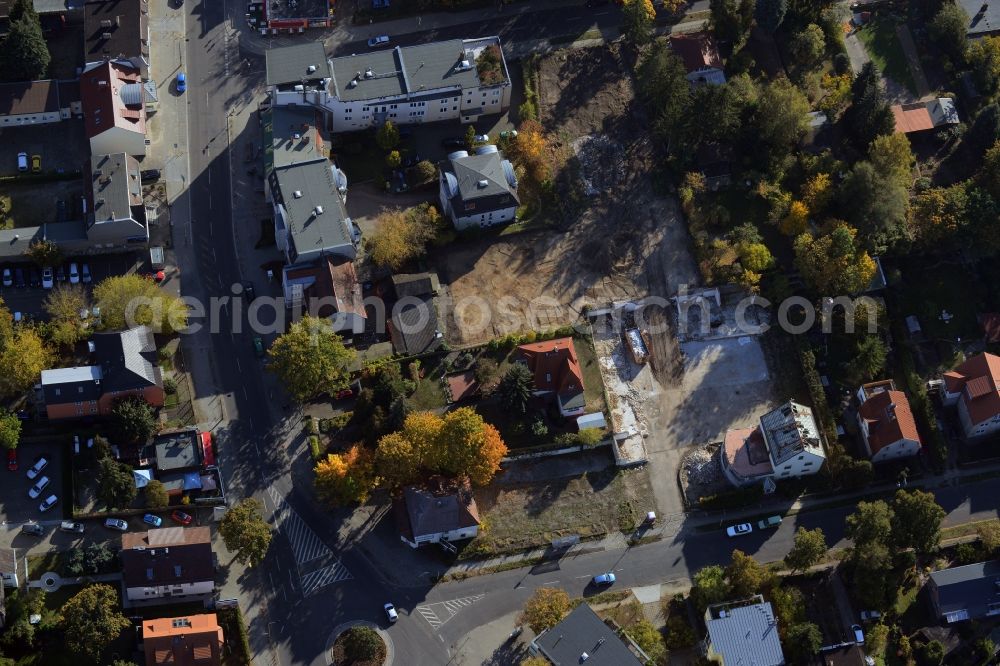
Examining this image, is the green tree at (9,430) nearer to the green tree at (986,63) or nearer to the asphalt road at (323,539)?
the asphalt road at (323,539)

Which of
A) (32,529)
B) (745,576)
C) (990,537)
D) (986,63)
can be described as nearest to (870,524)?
(745,576)

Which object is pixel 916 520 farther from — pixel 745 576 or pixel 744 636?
pixel 744 636

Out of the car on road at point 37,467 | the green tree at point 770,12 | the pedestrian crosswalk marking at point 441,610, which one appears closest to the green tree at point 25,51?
the car on road at point 37,467

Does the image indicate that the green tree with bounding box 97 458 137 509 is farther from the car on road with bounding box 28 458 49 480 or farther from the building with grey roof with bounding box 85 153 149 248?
the building with grey roof with bounding box 85 153 149 248

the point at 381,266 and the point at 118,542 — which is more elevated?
the point at 381,266

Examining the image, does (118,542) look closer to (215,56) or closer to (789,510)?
(215,56)

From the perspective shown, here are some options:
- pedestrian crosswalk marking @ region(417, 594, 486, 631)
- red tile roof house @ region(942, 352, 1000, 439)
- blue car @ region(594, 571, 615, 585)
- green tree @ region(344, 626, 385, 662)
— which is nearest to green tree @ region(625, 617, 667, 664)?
blue car @ region(594, 571, 615, 585)

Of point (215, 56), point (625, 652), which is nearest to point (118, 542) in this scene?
A: point (625, 652)
